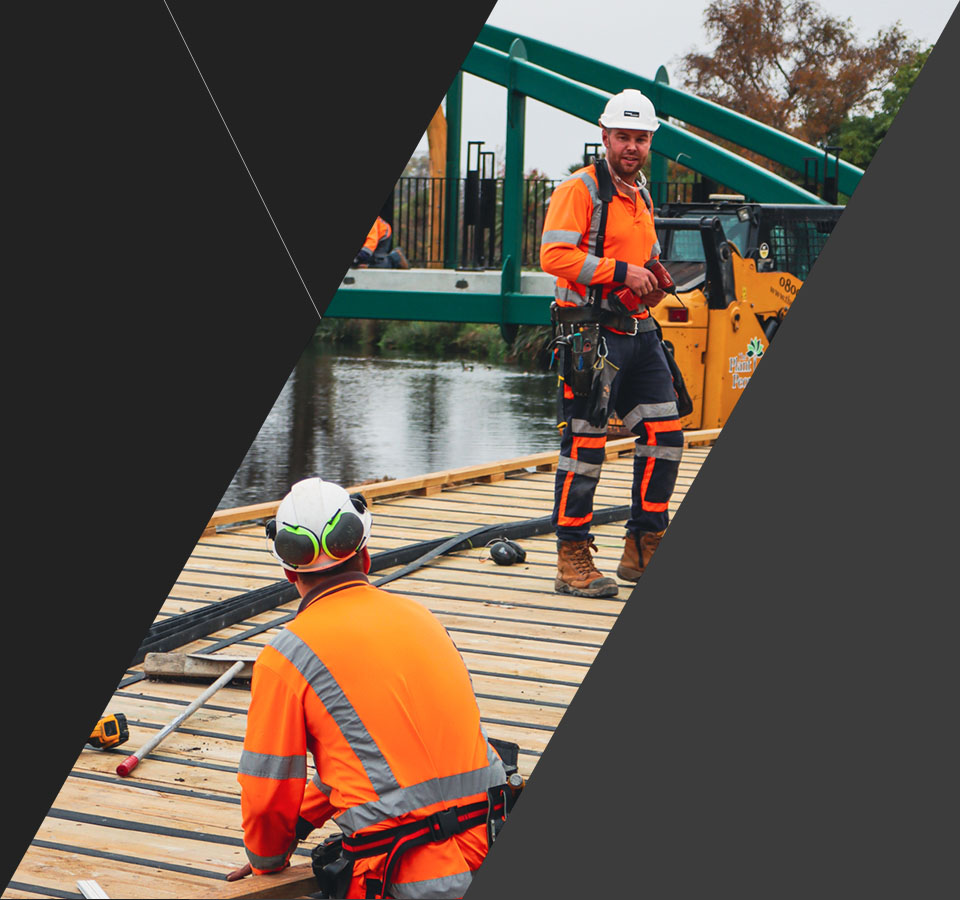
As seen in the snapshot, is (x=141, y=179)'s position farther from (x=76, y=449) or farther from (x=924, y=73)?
(x=924, y=73)

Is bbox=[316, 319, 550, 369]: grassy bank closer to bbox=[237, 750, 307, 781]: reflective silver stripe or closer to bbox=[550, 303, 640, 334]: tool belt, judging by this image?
bbox=[550, 303, 640, 334]: tool belt

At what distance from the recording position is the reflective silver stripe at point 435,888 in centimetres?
249

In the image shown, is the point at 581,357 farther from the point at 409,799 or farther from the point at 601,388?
the point at 409,799

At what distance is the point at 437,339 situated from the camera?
121 feet

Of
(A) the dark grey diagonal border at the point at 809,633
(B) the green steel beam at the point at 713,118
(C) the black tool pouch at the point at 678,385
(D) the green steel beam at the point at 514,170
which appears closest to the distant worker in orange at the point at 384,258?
(D) the green steel beam at the point at 514,170

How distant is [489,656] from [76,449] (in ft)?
9.80

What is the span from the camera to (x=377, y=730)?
2.49 meters

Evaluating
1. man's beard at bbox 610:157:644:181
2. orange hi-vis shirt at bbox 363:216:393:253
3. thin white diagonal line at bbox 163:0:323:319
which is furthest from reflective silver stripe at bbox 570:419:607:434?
orange hi-vis shirt at bbox 363:216:393:253

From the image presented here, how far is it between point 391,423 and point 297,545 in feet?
61.9

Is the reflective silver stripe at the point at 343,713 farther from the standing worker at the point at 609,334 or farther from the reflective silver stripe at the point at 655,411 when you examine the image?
the reflective silver stripe at the point at 655,411

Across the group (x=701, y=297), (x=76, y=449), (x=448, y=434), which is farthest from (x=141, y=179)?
(x=448, y=434)

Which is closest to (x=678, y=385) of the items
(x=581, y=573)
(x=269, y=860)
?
(x=581, y=573)

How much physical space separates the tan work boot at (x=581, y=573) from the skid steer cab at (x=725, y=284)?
6.74 m

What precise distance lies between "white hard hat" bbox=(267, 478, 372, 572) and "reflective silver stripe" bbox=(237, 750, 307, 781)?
0.38 metres
